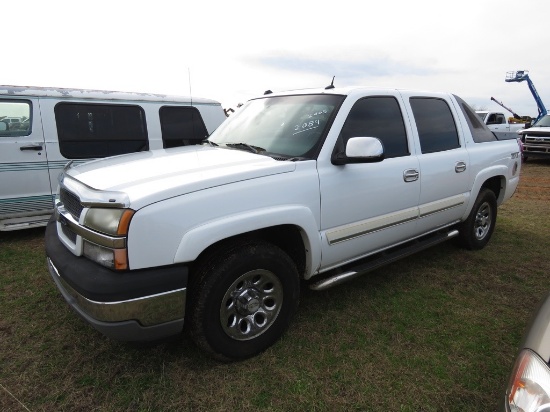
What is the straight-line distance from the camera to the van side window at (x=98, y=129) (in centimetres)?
523

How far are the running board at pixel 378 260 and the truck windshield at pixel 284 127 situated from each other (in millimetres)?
929

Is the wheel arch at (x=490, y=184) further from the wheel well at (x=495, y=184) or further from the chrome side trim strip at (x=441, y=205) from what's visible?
the chrome side trim strip at (x=441, y=205)

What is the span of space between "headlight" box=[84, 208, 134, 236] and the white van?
11.8 feet

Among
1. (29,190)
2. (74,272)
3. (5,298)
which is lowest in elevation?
(5,298)

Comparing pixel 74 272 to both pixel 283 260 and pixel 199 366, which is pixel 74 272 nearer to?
pixel 199 366

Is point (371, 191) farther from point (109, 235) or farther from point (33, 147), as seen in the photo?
point (33, 147)

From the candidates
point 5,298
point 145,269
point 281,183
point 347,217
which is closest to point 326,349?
point 347,217

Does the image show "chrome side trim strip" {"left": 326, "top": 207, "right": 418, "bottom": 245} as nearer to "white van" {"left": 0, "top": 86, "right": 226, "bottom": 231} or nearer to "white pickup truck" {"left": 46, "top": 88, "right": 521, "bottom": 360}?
"white pickup truck" {"left": 46, "top": 88, "right": 521, "bottom": 360}

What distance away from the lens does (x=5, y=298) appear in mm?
3248

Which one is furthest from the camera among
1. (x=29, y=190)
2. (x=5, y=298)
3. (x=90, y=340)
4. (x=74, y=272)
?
(x=29, y=190)

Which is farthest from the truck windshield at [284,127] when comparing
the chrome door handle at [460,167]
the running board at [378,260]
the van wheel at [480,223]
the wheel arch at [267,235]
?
the van wheel at [480,223]

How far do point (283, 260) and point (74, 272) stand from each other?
4.05ft

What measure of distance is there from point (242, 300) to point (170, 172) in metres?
0.92

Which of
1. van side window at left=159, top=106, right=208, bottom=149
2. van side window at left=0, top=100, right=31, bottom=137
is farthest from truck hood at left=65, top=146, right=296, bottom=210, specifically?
van side window at left=159, top=106, right=208, bottom=149
